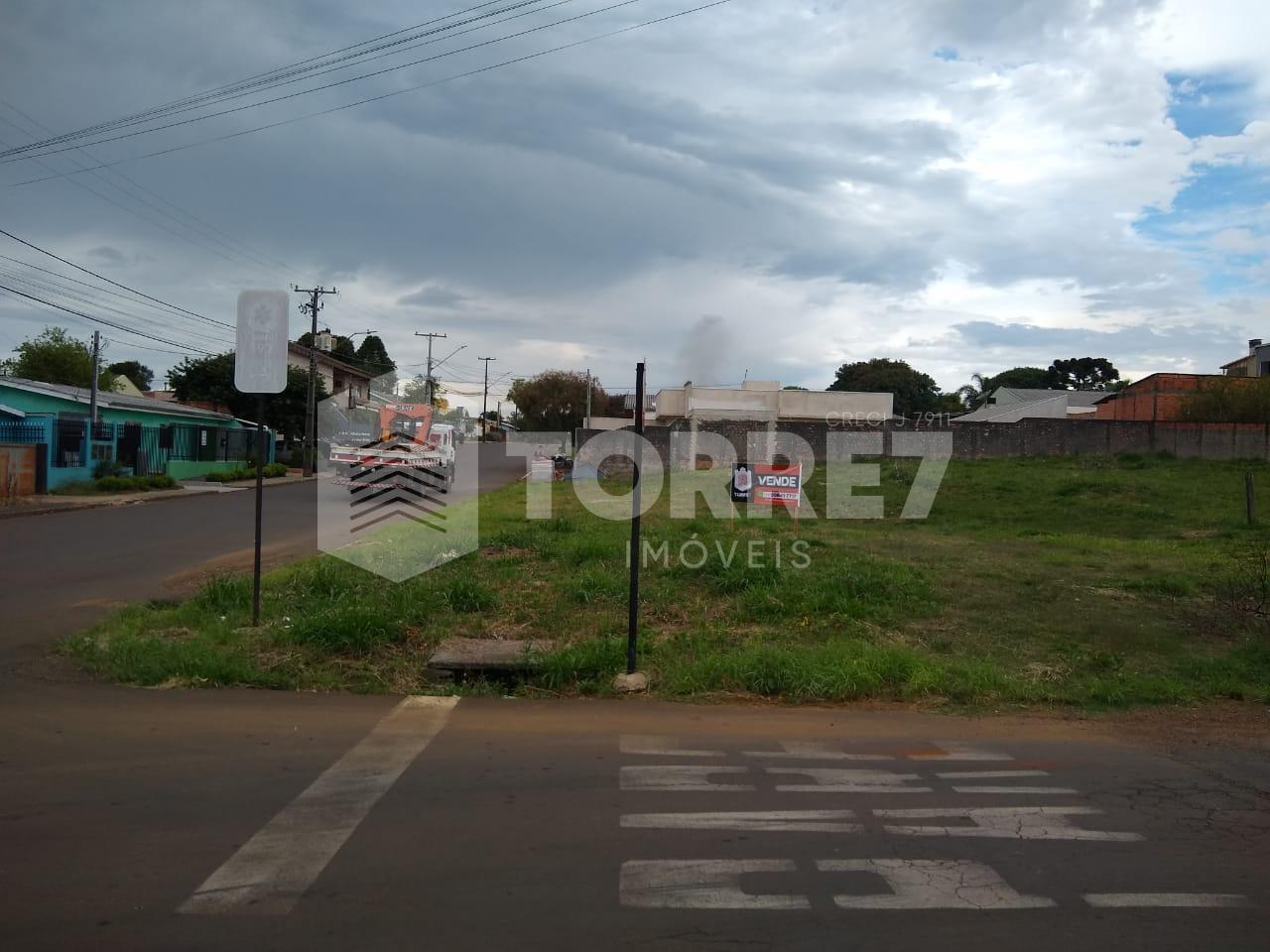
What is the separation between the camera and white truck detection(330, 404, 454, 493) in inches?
926

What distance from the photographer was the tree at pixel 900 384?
7931 cm

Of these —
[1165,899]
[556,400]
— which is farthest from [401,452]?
[556,400]

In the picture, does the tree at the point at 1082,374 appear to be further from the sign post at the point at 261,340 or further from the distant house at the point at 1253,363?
the sign post at the point at 261,340

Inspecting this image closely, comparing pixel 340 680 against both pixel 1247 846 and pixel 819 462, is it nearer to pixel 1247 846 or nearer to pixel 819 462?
pixel 1247 846

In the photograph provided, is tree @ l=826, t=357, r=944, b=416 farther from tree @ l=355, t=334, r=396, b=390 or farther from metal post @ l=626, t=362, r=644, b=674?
metal post @ l=626, t=362, r=644, b=674

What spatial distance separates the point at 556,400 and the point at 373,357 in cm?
2718

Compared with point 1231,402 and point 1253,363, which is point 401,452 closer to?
point 1231,402

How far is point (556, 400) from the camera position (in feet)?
232

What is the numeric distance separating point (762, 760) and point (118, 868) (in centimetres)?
365

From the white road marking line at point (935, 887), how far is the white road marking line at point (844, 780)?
41.1 inches

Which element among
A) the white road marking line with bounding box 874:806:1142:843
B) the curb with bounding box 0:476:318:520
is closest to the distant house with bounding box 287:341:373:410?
the curb with bounding box 0:476:318:520

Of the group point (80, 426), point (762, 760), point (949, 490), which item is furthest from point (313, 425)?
point (762, 760)

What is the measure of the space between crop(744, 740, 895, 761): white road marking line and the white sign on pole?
584cm

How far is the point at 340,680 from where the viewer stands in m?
8.12
